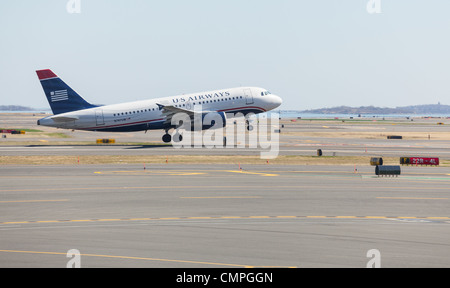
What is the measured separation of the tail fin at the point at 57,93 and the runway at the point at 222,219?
73.7ft

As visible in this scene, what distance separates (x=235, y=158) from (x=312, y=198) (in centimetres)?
2197

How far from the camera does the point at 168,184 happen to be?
34.3 m

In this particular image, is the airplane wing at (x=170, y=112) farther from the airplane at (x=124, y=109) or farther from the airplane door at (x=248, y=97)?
the airplane door at (x=248, y=97)

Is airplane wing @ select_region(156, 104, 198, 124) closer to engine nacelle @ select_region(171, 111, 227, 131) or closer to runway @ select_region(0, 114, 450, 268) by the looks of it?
engine nacelle @ select_region(171, 111, 227, 131)

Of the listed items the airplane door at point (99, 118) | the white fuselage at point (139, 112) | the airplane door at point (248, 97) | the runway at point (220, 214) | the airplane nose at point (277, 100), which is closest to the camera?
the runway at point (220, 214)

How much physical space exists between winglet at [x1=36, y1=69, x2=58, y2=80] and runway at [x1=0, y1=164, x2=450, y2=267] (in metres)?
23.5

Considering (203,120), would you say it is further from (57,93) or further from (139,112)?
(57,93)

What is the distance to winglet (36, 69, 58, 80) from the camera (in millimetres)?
60888

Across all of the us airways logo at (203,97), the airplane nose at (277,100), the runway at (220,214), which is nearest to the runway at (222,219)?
the runway at (220,214)

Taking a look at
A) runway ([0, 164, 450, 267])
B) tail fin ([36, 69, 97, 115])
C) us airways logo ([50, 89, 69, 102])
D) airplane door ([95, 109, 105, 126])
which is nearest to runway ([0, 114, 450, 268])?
runway ([0, 164, 450, 267])

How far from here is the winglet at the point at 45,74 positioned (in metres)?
60.9

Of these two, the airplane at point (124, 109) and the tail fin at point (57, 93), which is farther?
the airplane at point (124, 109)
